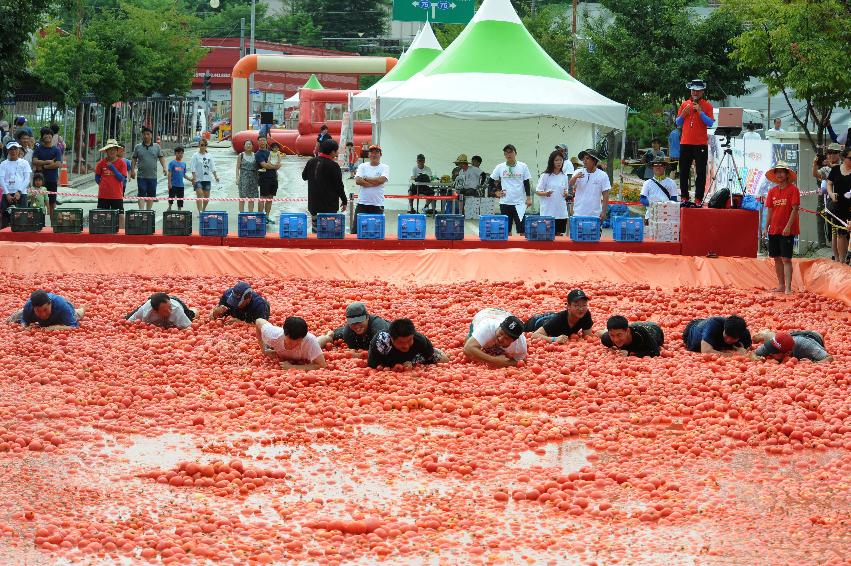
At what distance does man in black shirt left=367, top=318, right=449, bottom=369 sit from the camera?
1095cm

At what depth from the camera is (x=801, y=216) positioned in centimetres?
2034

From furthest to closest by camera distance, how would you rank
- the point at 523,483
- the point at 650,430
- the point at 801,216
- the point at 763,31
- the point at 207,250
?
1. the point at 763,31
2. the point at 801,216
3. the point at 207,250
4. the point at 650,430
5. the point at 523,483

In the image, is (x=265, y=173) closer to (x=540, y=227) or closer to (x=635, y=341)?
(x=540, y=227)

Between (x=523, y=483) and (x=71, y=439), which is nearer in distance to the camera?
(x=523, y=483)

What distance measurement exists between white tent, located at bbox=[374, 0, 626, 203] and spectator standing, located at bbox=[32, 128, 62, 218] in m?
6.57

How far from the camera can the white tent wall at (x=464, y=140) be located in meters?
27.3

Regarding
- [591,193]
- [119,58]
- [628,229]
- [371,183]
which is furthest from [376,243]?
[119,58]

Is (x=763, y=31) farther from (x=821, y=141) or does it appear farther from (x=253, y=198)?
(x=253, y=198)

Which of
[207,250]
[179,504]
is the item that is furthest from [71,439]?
[207,250]

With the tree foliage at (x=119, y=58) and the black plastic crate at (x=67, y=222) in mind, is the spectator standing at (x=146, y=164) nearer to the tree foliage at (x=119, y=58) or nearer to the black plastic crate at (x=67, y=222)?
the black plastic crate at (x=67, y=222)

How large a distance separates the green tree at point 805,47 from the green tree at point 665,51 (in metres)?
7.57

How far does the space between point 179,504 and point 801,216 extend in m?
15.2

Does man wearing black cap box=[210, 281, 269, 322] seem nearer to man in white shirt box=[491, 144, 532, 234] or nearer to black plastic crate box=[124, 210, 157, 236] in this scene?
black plastic crate box=[124, 210, 157, 236]

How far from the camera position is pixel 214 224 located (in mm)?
18578
